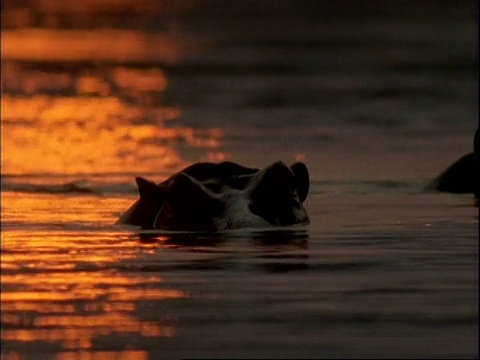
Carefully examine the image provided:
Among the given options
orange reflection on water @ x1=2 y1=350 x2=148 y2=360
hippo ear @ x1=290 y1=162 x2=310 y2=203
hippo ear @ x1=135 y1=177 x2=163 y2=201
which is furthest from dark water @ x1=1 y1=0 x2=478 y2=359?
hippo ear @ x1=135 y1=177 x2=163 y2=201

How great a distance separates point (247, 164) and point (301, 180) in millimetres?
4521

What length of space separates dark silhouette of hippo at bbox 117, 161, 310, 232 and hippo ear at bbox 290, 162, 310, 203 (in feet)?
1.01

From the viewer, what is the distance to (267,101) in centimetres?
3064

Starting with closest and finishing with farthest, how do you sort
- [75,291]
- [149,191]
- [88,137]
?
[75,291]
[149,191]
[88,137]

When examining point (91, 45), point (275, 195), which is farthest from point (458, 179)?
point (91, 45)

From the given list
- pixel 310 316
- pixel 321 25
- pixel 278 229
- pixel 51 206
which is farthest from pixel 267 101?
pixel 321 25

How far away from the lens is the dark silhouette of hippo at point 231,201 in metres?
17.9

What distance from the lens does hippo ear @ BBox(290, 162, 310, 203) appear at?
18.7m

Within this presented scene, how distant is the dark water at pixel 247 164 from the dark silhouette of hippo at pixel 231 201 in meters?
0.32

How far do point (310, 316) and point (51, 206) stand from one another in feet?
A: 24.3

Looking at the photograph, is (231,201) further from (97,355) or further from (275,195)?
(97,355)

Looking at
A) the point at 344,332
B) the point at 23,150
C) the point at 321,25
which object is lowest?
the point at 344,332

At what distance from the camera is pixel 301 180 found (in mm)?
18703

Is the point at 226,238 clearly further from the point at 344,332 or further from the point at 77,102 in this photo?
the point at 77,102
